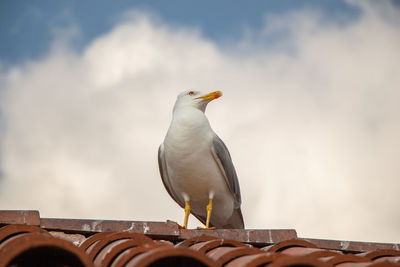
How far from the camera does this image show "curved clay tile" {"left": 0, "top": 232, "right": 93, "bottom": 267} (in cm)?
220

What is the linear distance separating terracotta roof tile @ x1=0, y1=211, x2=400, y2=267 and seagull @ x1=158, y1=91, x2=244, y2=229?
1397 millimetres

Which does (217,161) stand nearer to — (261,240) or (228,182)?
(228,182)

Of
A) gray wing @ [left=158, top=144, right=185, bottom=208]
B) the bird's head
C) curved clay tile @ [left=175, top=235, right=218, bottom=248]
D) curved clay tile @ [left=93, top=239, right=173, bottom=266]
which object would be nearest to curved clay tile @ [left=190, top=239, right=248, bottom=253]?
curved clay tile @ [left=175, top=235, right=218, bottom=248]

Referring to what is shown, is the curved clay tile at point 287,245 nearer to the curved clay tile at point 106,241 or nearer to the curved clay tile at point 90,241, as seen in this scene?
the curved clay tile at point 106,241

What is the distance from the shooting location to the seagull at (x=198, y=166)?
5.12m

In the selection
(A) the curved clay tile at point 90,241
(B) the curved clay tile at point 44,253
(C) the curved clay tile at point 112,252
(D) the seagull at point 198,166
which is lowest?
(B) the curved clay tile at point 44,253

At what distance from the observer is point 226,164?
538 cm

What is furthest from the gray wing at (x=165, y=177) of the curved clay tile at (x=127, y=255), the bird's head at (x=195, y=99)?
the curved clay tile at (x=127, y=255)

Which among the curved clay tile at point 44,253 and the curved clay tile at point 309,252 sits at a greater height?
the curved clay tile at point 309,252

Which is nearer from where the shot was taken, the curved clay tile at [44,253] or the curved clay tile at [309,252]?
the curved clay tile at [44,253]

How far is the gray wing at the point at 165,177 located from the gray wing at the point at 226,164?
0.56 metres

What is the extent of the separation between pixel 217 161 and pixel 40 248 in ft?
10.4

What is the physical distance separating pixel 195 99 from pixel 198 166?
787 millimetres

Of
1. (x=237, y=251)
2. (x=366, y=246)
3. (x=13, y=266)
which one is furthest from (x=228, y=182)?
(x=13, y=266)
